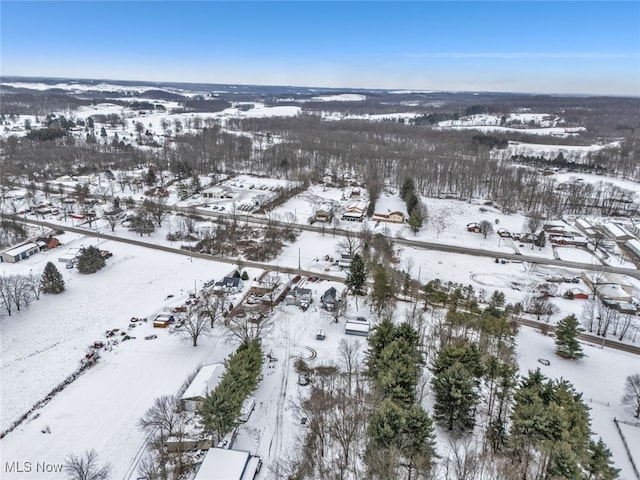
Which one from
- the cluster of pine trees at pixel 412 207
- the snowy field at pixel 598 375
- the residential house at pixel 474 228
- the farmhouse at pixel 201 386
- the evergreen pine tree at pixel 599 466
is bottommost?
the snowy field at pixel 598 375

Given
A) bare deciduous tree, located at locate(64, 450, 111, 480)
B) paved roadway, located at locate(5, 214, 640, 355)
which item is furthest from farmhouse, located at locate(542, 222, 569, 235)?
bare deciduous tree, located at locate(64, 450, 111, 480)

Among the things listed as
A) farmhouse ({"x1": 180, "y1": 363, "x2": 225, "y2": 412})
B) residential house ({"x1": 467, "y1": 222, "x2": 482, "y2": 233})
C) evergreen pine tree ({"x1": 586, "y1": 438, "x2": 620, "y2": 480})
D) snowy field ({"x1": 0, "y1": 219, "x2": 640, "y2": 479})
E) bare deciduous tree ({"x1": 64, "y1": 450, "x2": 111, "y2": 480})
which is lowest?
snowy field ({"x1": 0, "y1": 219, "x2": 640, "y2": 479})

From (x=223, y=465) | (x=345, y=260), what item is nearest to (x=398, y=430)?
(x=223, y=465)

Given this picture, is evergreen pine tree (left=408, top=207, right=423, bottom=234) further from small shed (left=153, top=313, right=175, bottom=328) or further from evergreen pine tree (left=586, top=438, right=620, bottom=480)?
evergreen pine tree (left=586, top=438, right=620, bottom=480)

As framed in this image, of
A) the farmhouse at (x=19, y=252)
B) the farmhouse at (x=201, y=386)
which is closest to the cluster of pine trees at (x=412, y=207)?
the farmhouse at (x=201, y=386)

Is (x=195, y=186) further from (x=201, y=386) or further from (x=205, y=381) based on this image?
(x=201, y=386)

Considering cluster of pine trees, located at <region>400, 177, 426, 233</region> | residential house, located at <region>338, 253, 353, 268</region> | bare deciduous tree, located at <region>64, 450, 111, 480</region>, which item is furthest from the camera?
cluster of pine trees, located at <region>400, 177, 426, 233</region>

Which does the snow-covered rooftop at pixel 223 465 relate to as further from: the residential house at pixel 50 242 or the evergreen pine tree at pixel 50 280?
the residential house at pixel 50 242
